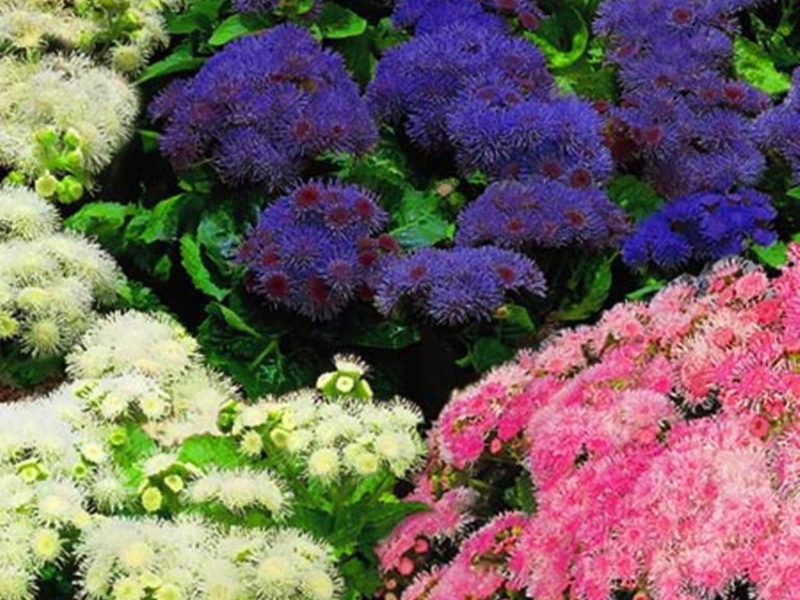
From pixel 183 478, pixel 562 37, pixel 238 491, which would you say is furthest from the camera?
pixel 562 37

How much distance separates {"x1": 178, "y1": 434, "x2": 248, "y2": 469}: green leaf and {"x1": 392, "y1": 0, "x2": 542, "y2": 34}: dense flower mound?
2.16 meters

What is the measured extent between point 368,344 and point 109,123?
1294mm

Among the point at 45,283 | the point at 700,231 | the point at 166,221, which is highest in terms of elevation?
the point at 700,231

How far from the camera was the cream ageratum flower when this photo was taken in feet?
18.2

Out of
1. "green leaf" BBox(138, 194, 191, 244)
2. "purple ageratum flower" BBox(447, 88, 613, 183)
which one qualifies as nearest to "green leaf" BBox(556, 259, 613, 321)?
"purple ageratum flower" BBox(447, 88, 613, 183)

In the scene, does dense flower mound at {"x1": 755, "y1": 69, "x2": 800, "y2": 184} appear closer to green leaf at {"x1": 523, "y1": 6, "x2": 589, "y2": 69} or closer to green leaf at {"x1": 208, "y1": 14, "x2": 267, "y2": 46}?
green leaf at {"x1": 523, "y1": 6, "x2": 589, "y2": 69}

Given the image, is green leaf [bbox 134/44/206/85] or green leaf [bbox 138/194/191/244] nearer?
green leaf [bbox 138/194/191/244]

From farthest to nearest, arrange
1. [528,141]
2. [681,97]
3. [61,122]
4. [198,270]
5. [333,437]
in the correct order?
[681,97] < [61,122] < [528,141] < [198,270] < [333,437]

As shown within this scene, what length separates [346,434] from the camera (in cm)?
402

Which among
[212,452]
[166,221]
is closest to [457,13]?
[166,221]

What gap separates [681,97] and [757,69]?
59 cm

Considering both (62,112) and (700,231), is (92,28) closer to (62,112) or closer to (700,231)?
(62,112)

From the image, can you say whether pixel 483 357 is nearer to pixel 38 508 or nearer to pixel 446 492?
pixel 446 492

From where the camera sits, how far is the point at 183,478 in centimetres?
389
